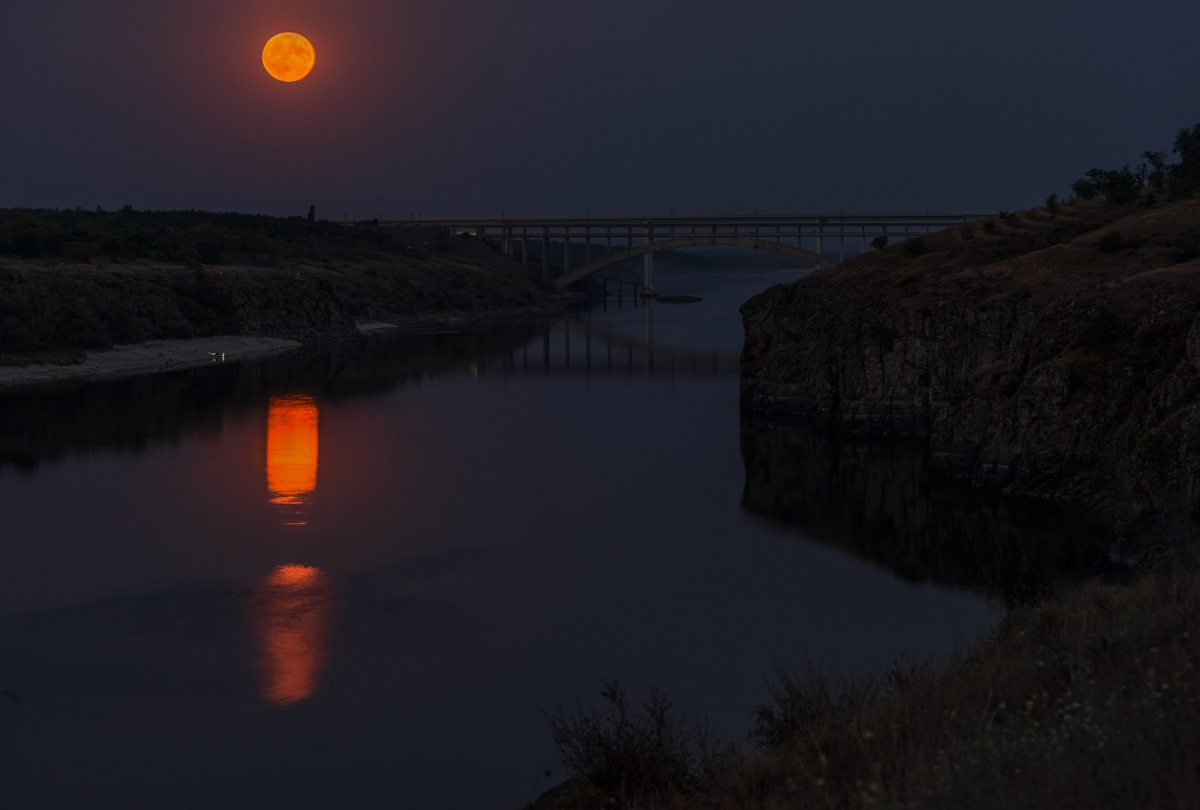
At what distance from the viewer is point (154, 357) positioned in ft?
217

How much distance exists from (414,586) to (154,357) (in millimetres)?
48729

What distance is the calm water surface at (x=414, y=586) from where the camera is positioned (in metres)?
15.2

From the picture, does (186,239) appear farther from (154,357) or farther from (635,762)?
(635,762)

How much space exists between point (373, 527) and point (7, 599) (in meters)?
7.98

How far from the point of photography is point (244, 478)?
3334 cm

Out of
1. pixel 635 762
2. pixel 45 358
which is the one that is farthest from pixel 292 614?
pixel 45 358

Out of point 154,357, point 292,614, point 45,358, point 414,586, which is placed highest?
point 154,357

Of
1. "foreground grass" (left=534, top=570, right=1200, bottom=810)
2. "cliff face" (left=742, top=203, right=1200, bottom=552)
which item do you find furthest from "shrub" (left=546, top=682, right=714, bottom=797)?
"cliff face" (left=742, top=203, right=1200, bottom=552)

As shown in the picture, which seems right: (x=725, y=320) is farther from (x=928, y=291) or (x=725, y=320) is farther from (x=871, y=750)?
(x=871, y=750)

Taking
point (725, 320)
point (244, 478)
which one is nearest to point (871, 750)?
point (244, 478)

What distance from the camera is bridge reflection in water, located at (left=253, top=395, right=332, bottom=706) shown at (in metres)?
17.4

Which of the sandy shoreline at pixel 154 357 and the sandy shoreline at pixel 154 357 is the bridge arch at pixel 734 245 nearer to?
the sandy shoreline at pixel 154 357

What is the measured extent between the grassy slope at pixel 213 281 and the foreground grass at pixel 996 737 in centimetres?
5728

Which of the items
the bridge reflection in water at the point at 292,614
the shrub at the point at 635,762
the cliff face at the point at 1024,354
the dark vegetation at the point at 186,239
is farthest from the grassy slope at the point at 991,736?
the dark vegetation at the point at 186,239
